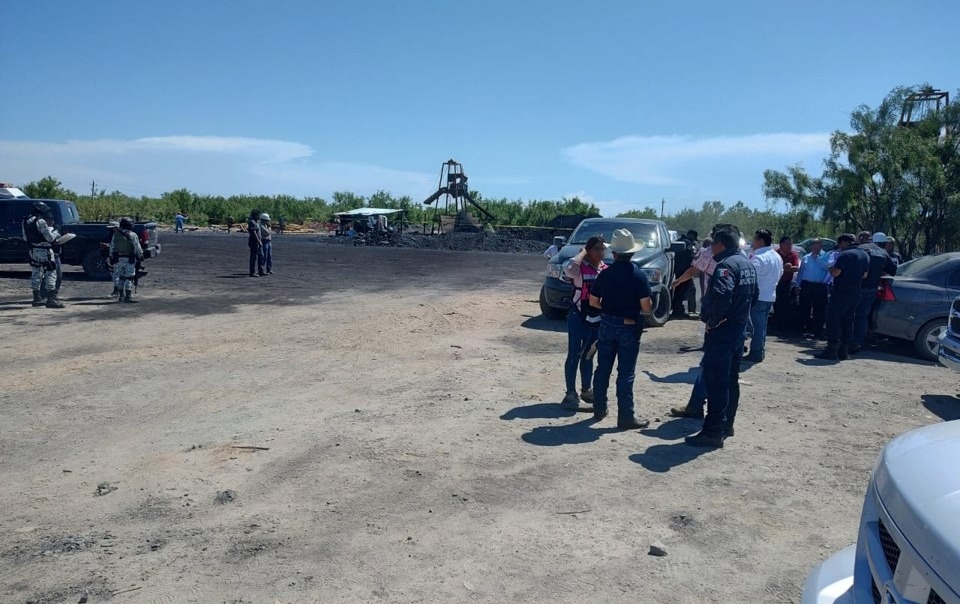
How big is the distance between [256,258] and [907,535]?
827 inches

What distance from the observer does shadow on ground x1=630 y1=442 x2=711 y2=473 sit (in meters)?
5.94

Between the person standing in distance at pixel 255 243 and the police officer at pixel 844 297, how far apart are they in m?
14.8

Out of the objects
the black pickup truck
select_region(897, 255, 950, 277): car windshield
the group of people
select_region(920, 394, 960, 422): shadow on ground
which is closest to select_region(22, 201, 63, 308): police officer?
the black pickup truck

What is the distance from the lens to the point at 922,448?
277 centimetres

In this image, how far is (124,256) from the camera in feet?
46.8

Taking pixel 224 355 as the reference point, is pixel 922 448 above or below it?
above

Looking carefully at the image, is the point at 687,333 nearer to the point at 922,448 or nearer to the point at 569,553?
the point at 569,553

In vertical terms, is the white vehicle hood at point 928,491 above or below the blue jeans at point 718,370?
above

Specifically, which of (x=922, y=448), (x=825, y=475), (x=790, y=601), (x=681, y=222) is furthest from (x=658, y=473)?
(x=681, y=222)

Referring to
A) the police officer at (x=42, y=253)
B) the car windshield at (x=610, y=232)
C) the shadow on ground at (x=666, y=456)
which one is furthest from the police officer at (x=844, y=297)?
the police officer at (x=42, y=253)

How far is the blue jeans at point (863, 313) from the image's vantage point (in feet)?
35.7

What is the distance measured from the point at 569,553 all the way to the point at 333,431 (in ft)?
9.44

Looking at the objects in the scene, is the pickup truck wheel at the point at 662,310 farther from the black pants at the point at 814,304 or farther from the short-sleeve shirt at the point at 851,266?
the short-sleeve shirt at the point at 851,266

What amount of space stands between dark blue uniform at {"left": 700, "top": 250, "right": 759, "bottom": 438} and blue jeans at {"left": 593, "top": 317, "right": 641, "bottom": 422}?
657 mm
